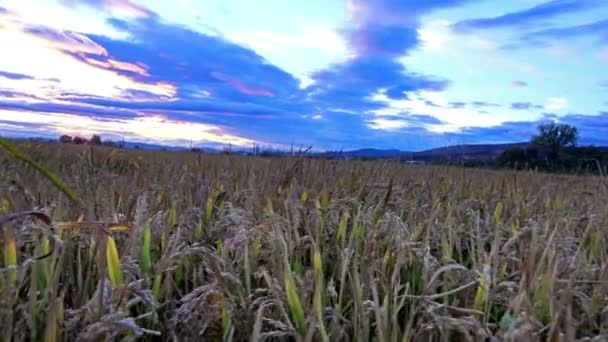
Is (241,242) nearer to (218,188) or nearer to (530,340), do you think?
(530,340)

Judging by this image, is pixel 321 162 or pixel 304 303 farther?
pixel 321 162

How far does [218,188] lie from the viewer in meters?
3.38

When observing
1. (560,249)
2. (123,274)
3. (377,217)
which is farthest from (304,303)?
(377,217)

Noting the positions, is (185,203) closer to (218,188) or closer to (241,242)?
(218,188)

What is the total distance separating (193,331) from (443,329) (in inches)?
23.1

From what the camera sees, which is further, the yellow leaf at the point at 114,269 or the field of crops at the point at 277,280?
the yellow leaf at the point at 114,269

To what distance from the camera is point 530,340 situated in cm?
89

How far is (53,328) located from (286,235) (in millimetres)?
1023

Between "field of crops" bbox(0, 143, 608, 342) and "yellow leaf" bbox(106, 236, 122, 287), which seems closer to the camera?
"field of crops" bbox(0, 143, 608, 342)

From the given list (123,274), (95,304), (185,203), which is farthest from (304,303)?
(185,203)

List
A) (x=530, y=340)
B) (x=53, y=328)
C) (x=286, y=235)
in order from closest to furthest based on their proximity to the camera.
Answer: (x=530, y=340), (x=53, y=328), (x=286, y=235)

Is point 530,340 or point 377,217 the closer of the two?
point 530,340

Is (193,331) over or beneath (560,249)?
beneath

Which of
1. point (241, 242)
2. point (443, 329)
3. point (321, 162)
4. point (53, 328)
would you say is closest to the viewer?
point (53, 328)
